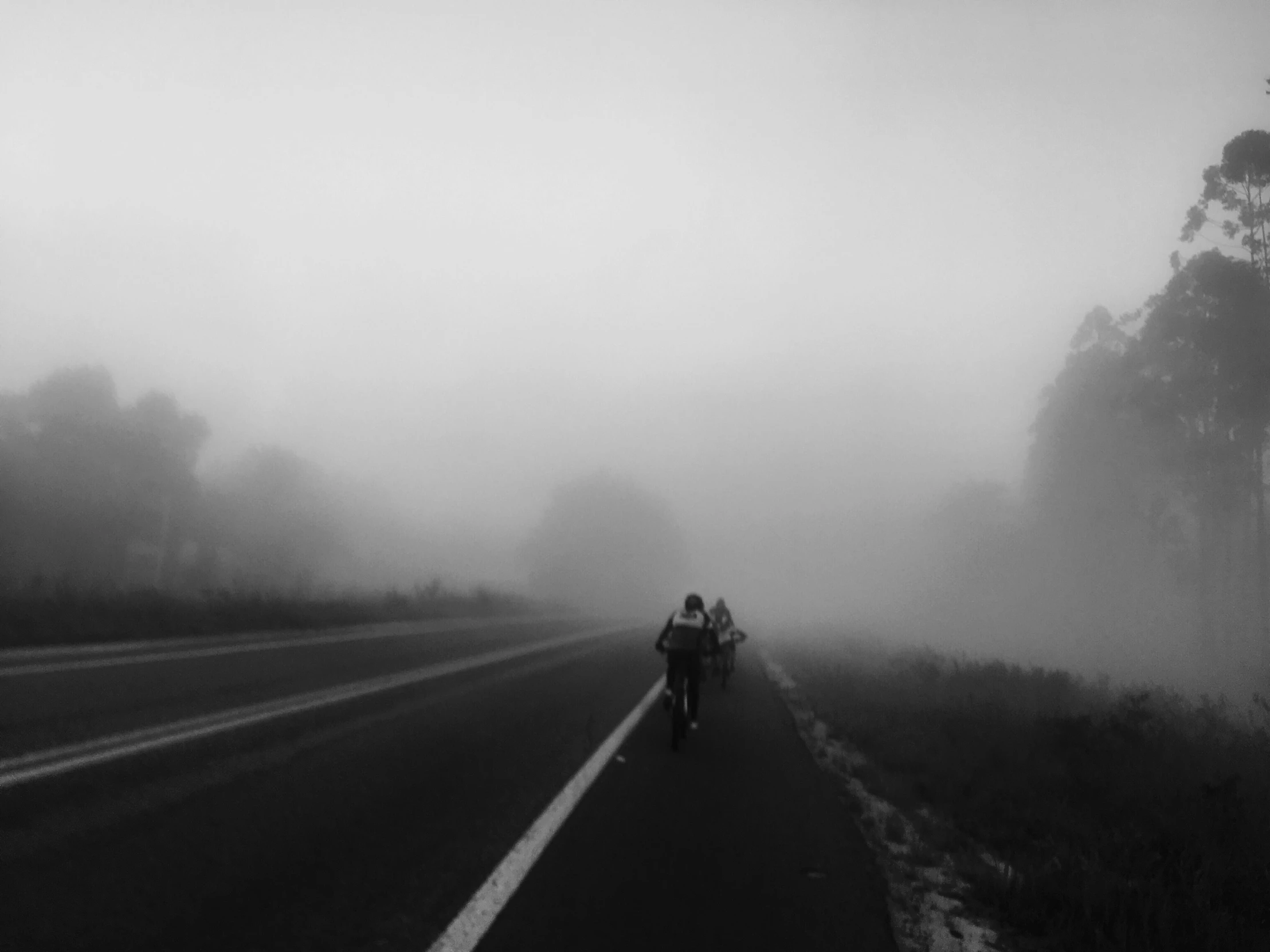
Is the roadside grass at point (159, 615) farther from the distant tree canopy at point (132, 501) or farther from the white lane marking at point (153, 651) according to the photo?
the distant tree canopy at point (132, 501)

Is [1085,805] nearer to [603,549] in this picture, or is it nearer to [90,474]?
[90,474]

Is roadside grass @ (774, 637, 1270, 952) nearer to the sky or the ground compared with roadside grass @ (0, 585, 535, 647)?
nearer to the ground

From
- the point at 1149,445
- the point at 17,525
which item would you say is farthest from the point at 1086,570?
the point at 17,525

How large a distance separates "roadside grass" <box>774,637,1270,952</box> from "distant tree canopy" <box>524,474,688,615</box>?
73.1 metres

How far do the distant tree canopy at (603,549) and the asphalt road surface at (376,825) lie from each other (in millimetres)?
75394

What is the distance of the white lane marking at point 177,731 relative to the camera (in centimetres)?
639

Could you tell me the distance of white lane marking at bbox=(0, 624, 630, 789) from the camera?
6.39 m

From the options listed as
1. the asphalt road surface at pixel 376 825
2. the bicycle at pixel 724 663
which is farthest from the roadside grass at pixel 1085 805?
the bicycle at pixel 724 663

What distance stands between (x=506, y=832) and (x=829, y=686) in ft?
41.5

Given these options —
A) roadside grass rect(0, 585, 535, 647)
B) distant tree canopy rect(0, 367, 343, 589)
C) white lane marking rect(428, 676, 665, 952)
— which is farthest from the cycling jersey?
distant tree canopy rect(0, 367, 343, 589)

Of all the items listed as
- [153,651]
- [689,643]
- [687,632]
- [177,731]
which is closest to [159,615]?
[153,651]

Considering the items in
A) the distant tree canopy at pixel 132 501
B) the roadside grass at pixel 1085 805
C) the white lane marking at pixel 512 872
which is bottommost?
the roadside grass at pixel 1085 805

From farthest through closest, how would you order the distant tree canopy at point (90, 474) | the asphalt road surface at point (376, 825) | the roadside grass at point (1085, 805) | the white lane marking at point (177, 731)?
the distant tree canopy at point (90, 474)
the white lane marking at point (177, 731)
the roadside grass at point (1085, 805)
the asphalt road surface at point (376, 825)

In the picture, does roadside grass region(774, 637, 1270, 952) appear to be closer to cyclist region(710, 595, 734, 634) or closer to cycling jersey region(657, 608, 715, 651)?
cycling jersey region(657, 608, 715, 651)
